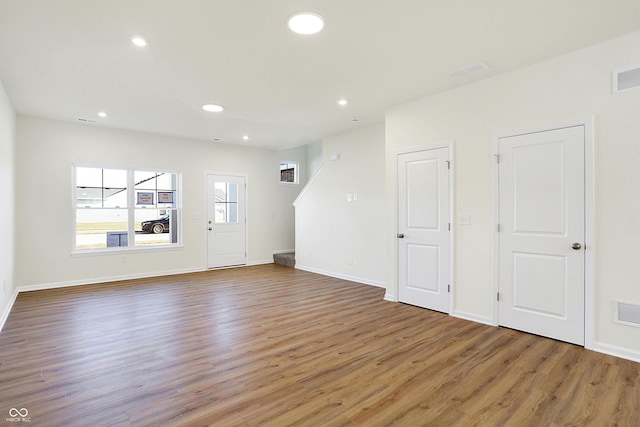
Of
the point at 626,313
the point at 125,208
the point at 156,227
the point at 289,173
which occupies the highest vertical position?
the point at 289,173

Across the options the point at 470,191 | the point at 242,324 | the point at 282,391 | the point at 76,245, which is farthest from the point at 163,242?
the point at 470,191

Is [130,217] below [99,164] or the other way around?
below

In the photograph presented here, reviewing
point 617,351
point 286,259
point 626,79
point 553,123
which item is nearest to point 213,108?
point 286,259

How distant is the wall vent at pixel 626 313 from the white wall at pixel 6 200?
6166 millimetres

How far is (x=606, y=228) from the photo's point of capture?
2.88 meters

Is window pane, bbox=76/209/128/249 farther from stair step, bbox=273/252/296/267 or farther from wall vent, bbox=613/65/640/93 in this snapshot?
wall vent, bbox=613/65/640/93

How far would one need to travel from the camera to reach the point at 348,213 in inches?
238

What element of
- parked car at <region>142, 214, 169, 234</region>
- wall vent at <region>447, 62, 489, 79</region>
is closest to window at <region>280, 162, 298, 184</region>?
parked car at <region>142, 214, 169, 234</region>

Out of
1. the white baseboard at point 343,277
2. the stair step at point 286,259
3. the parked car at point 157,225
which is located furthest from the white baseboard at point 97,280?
the white baseboard at point 343,277

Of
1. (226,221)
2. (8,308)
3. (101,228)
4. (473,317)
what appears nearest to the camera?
(473,317)

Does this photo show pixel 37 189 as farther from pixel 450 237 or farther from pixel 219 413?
pixel 450 237

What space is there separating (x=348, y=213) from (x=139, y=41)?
4.13 meters

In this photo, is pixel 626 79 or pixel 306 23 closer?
pixel 306 23

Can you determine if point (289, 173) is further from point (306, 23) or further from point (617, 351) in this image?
point (617, 351)
